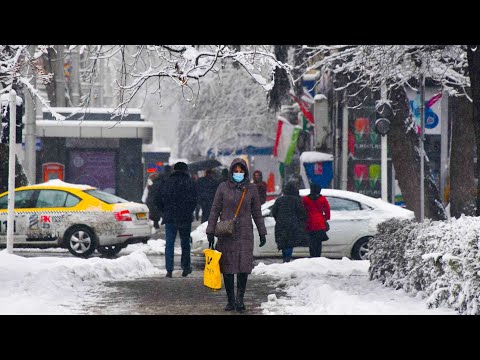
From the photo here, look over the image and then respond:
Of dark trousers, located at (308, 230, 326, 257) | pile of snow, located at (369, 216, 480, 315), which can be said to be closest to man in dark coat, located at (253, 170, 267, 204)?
dark trousers, located at (308, 230, 326, 257)

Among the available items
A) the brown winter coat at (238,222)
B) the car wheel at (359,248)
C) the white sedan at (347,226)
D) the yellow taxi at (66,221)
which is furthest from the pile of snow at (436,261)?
the yellow taxi at (66,221)

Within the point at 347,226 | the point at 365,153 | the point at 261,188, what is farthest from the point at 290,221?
the point at 365,153

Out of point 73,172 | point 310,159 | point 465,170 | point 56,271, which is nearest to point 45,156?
point 73,172

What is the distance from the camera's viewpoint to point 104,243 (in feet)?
71.8

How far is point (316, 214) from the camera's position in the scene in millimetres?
19375

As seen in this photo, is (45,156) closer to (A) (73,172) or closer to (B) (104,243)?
(A) (73,172)

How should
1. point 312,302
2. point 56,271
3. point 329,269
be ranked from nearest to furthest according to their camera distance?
point 312,302
point 56,271
point 329,269

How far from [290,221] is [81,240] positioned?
5224 millimetres

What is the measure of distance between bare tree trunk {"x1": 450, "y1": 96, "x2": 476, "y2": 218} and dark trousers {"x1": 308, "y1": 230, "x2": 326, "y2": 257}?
3.18 metres

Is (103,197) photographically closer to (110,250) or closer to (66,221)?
(66,221)

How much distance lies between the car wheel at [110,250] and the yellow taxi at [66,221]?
0.60 meters

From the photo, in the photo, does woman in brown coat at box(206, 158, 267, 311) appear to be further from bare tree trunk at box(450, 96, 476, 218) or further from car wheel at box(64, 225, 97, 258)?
car wheel at box(64, 225, 97, 258)
